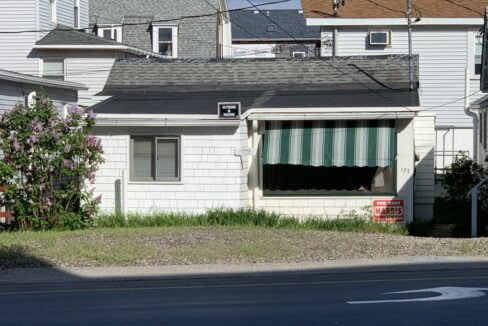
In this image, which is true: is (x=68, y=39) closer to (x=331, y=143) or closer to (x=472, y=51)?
(x=472, y=51)

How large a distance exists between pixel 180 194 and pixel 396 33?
629 inches

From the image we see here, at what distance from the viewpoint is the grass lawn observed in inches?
641

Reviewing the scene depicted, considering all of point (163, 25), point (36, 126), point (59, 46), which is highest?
point (163, 25)

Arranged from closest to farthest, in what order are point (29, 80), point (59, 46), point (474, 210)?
point (474, 210), point (29, 80), point (59, 46)

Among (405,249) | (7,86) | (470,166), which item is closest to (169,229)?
(405,249)

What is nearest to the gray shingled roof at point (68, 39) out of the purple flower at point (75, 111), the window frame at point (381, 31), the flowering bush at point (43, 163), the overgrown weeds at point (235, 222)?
the window frame at point (381, 31)

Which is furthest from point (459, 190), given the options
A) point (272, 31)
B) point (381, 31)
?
point (272, 31)

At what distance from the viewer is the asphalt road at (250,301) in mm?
10312

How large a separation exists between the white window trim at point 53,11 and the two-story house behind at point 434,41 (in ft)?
33.6

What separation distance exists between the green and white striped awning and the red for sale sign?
906mm

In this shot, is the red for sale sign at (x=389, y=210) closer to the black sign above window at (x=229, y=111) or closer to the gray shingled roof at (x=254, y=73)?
the black sign above window at (x=229, y=111)

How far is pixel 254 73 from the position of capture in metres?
27.7

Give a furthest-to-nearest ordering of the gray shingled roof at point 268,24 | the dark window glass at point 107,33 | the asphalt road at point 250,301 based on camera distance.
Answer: the gray shingled roof at point 268,24 → the dark window glass at point 107,33 → the asphalt road at point 250,301

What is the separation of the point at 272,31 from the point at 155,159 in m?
47.4
